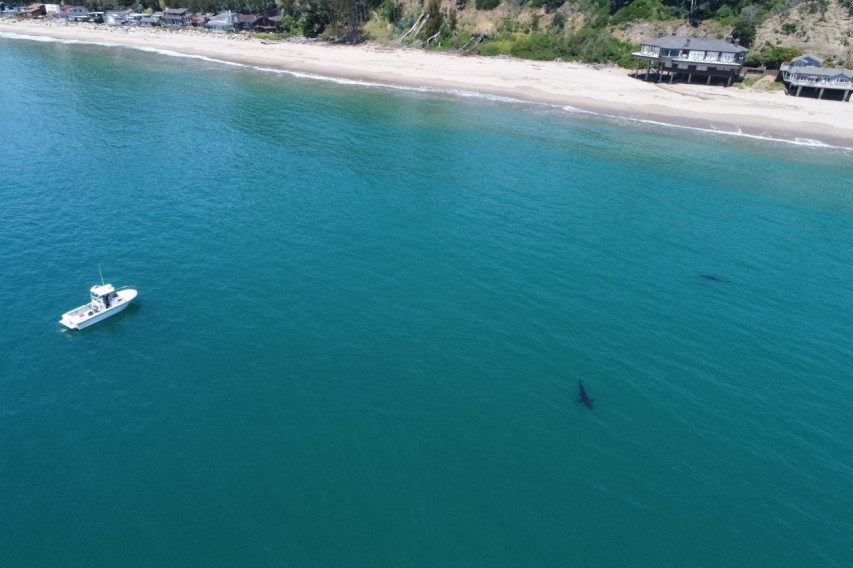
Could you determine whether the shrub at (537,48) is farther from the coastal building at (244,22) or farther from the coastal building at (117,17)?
the coastal building at (117,17)

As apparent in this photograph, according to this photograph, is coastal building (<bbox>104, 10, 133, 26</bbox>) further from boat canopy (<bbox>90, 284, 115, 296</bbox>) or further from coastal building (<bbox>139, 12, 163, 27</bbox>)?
boat canopy (<bbox>90, 284, 115, 296</bbox>)

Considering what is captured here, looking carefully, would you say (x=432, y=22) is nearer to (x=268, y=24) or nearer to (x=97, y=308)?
(x=268, y=24)

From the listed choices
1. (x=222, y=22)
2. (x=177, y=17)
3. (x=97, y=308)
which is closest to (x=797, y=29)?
(x=97, y=308)

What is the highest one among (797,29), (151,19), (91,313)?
(797,29)

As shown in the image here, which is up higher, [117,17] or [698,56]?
[117,17]

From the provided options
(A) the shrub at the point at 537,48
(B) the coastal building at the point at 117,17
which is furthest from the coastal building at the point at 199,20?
(A) the shrub at the point at 537,48

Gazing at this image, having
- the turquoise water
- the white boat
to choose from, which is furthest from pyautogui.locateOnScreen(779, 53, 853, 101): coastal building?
the white boat
